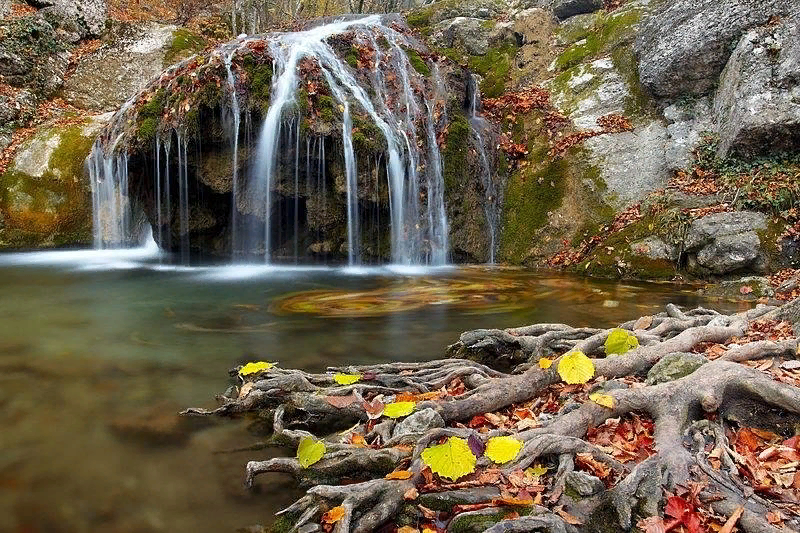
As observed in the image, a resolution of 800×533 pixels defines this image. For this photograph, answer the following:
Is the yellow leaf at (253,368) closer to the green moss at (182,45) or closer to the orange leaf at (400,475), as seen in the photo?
the orange leaf at (400,475)

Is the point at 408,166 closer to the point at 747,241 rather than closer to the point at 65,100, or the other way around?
the point at 747,241

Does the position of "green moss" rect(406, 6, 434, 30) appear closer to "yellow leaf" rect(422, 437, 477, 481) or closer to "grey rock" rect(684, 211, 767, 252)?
"grey rock" rect(684, 211, 767, 252)

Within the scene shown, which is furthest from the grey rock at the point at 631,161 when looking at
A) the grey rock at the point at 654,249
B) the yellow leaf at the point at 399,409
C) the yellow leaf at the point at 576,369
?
the yellow leaf at the point at 399,409

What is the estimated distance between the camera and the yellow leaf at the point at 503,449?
2299mm

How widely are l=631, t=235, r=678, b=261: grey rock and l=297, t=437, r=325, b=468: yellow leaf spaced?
7982mm

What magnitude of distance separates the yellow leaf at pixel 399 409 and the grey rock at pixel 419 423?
0.26 ft

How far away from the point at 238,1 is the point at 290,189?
1437cm

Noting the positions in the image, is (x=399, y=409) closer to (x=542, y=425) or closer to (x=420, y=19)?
(x=542, y=425)

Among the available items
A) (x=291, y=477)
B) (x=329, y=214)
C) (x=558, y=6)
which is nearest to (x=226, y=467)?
(x=291, y=477)

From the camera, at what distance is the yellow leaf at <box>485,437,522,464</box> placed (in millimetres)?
2299

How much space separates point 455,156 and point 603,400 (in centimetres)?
894

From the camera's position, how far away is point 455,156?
1103 centimetres

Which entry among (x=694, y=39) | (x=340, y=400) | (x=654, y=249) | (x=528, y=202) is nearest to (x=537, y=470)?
(x=340, y=400)

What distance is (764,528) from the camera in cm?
188
